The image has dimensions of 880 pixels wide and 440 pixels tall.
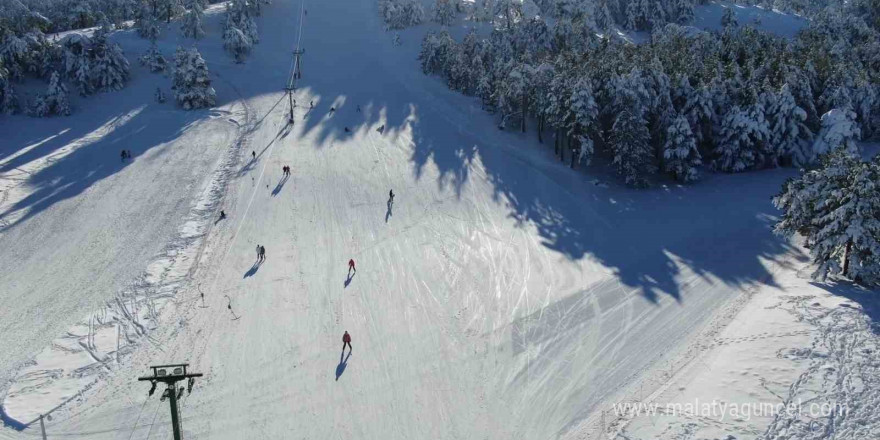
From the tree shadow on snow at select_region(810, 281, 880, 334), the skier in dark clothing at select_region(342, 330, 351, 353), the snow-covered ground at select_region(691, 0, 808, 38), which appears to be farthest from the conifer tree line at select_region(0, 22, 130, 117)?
the snow-covered ground at select_region(691, 0, 808, 38)

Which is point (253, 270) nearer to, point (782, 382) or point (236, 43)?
point (782, 382)

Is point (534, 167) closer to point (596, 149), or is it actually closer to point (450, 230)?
point (596, 149)

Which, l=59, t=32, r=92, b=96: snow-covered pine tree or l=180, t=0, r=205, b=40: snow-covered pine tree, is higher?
l=180, t=0, r=205, b=40: snow-covered pine tree

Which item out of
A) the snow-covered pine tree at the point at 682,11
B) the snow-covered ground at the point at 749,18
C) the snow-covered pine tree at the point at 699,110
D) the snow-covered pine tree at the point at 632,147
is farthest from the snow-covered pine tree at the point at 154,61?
the snow-covered ground at the point at 749,18

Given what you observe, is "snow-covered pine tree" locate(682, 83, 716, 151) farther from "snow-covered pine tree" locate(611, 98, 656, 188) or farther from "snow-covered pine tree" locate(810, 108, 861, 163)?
"snow-covered pine tree" locate(810, 108, 861, 163)

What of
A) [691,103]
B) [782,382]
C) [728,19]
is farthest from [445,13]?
[782,382]

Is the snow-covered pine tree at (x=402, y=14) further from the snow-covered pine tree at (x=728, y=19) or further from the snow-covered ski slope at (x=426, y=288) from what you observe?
the snow-covered pine tree at (x=728, y=19)
